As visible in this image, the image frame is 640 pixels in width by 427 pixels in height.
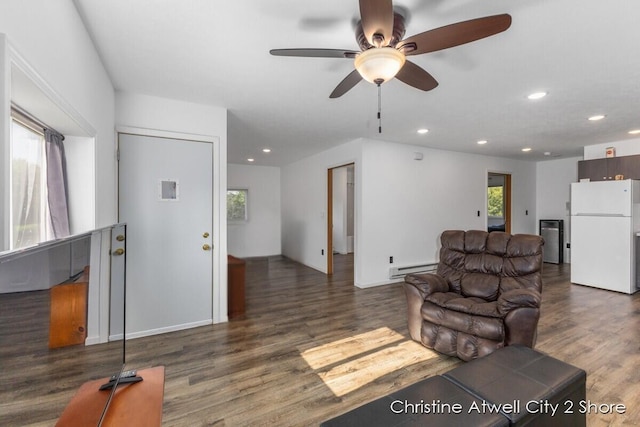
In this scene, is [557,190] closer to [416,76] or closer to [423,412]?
[416,76]

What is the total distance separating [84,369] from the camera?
108 cm

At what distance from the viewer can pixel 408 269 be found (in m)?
5.00

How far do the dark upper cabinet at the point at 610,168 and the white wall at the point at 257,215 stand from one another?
6.45m

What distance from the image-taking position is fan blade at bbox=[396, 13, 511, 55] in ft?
4.48

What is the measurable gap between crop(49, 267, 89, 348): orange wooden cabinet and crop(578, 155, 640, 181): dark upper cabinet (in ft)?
22.6

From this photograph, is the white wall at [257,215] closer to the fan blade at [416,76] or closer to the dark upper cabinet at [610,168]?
the fan blade at [416,76]

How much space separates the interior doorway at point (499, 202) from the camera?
654cm

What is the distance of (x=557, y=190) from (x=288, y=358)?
7.32 meters

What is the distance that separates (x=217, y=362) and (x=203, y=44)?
2472 mm

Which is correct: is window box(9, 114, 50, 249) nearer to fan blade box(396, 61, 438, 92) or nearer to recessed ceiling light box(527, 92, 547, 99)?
fan blade box(396, 61, 438, 92)

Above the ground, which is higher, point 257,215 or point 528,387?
point 257,215

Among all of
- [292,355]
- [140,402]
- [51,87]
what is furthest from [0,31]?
[292,355]

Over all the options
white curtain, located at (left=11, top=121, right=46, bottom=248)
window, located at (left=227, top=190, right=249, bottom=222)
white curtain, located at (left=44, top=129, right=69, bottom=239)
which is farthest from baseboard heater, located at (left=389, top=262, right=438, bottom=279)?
white curtain, located at (left=11, top=121, right=46, bottom=248)

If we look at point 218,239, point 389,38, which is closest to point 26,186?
point 218,239
